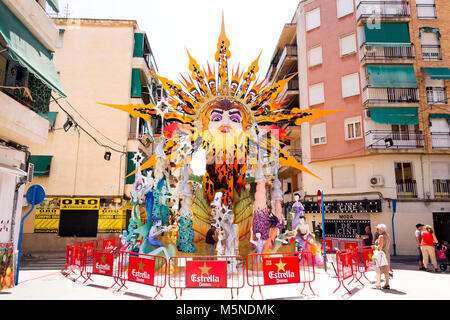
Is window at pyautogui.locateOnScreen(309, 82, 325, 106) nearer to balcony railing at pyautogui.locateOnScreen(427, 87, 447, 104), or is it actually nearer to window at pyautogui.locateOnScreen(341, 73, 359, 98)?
window at pyautogui.locateOnScreen(341, 73, 359, 98)

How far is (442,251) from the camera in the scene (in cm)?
1141

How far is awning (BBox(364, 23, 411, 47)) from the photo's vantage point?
21.1 metres

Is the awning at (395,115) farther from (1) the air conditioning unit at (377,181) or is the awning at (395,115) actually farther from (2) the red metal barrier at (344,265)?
(2) the red metal barrier at (344,265)

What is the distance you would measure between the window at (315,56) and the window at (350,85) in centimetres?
258

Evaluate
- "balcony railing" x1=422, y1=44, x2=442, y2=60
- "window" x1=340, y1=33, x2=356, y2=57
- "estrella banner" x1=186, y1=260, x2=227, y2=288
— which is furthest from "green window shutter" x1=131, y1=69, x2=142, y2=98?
"balcony railing" x1=422, y1=44, x2=442, y2=60

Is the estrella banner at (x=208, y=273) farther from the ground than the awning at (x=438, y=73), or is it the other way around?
the awning at (x=438, y=73)

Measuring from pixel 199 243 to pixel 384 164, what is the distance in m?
14.1

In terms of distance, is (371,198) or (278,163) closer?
(278,163)

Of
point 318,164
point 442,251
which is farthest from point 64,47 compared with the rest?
point 442,251

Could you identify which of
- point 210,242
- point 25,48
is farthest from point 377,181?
point 25,48

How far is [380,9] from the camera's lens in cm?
2159

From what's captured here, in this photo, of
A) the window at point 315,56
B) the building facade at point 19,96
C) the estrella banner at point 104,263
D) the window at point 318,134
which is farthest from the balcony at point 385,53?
the estrella banner at point 104,263

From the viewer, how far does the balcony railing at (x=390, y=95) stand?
20.5 meters
